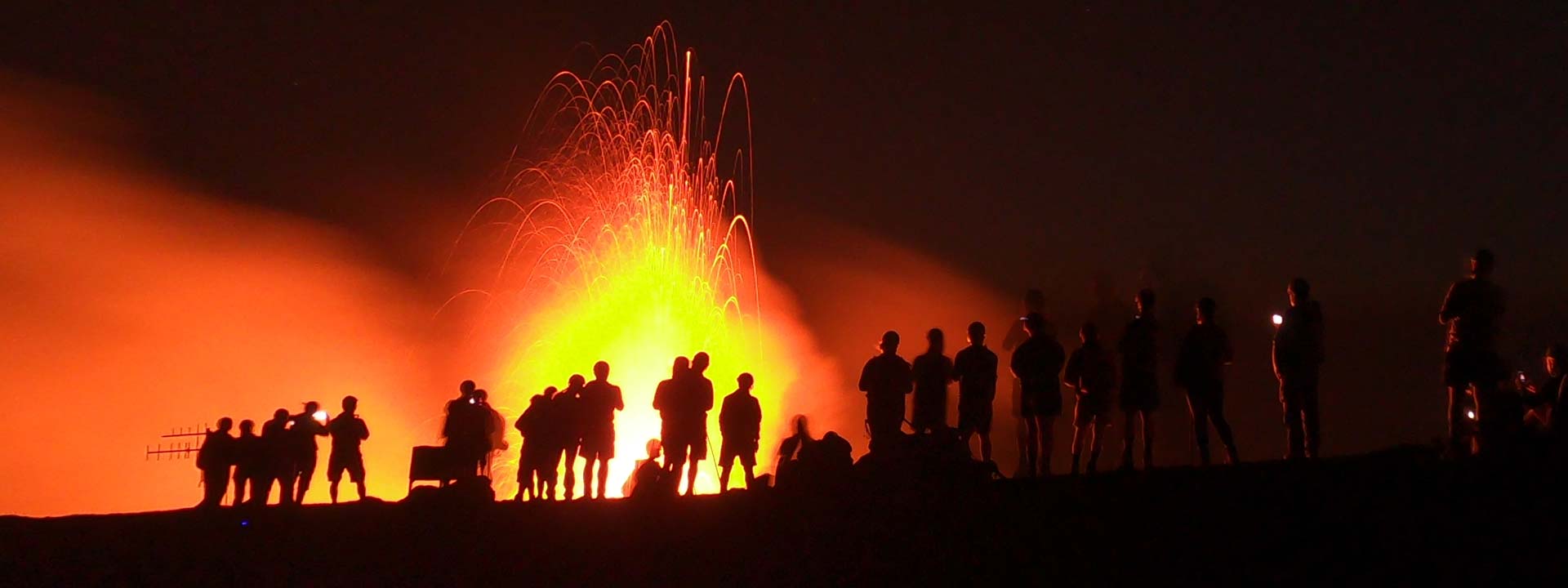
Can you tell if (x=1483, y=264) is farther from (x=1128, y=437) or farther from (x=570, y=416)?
(x=570, y=416)

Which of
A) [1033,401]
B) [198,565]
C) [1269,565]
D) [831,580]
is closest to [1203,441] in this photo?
[1033,401]

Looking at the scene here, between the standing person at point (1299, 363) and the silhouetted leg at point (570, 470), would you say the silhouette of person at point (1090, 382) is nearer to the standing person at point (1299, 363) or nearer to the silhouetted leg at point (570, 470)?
the standing person at point (1299, 363)

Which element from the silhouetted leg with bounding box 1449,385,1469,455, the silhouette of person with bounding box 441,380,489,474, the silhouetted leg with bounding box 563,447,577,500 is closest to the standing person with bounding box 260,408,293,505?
the silhouette of person with bounding box 441,380,489,474

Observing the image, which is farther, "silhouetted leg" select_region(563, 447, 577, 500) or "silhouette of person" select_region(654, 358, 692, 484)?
"silhouetted leg" select_region(563, 447, 577, 500)

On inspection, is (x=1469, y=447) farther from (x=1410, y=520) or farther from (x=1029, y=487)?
(x=1029, y=487)

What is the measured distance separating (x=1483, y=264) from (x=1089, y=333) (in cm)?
414

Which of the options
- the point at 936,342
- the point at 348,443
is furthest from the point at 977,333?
the point at 348,443

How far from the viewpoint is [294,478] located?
1953 centimetres

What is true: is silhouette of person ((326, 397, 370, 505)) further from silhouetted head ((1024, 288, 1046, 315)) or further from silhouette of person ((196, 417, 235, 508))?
silhouetted head ((1024, 288, 1046, 315))

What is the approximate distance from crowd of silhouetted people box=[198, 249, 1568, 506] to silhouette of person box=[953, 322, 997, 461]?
2cm

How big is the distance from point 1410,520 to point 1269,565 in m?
1.59

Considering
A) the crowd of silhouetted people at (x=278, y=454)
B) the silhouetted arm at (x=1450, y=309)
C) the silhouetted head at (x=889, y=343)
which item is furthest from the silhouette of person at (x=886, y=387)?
the crowd of silhouetted people at (x=278, y=454)

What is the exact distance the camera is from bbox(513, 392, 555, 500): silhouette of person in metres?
18.3

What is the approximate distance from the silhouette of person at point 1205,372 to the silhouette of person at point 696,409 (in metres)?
5.68
